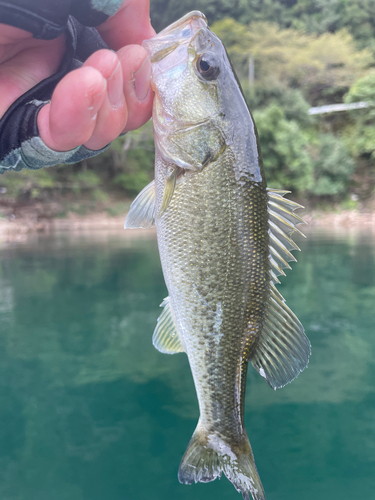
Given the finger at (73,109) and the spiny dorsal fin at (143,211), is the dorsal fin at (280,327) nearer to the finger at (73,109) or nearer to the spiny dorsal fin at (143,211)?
the spiny dorsal fin at (143,211)

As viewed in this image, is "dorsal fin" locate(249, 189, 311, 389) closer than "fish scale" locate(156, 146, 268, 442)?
No

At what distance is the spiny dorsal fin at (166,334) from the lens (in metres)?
1.65

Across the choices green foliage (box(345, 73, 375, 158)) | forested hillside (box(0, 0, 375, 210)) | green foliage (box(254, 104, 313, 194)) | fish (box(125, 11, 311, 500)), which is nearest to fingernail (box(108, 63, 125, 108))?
fish (box(125, 11, 311, 500))

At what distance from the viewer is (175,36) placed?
1438 mm

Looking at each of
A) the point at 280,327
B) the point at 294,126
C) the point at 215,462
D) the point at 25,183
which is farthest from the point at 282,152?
the point at 215,462

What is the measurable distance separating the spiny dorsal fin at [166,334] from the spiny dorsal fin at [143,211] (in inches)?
14.0

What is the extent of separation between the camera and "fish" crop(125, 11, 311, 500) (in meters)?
1.42

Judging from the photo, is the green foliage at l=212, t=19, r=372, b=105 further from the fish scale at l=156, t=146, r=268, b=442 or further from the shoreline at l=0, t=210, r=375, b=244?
the fish scale at l=156, t=146, r=268, b=442

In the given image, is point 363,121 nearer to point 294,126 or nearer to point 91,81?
point 294,126

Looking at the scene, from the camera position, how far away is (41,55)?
1315 mm

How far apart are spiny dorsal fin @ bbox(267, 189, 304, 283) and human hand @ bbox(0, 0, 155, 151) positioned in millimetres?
618

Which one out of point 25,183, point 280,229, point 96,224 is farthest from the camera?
point 96,224

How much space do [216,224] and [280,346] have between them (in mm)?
593

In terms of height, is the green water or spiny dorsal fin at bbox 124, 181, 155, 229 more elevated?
spiny dorsal fin at bbox 124, 181, 155, 229
